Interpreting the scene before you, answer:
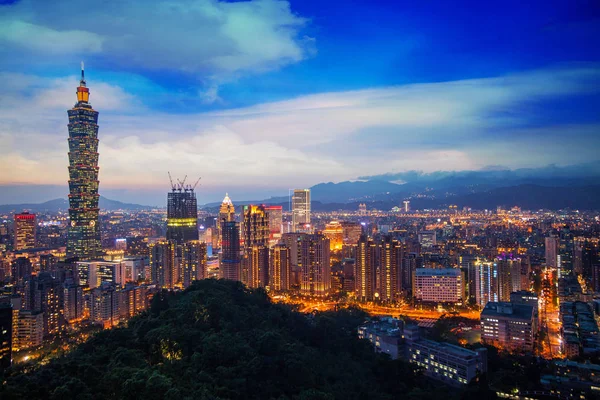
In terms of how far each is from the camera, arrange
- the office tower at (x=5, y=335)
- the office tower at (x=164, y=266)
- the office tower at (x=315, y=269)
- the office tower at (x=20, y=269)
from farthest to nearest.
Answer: the office tower at (x=164, y=266)
the office tower at (x=315, y=269)
the office tower at (x=20, y=269)
the office tower at (x=5, y=335)

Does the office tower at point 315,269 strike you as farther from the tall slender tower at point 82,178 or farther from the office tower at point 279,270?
the tall slender tower at point 82,178

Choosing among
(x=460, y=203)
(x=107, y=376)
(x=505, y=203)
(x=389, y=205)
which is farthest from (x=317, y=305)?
(x=389, y=205)

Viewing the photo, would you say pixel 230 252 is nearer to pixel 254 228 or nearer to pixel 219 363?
pixel 254 228

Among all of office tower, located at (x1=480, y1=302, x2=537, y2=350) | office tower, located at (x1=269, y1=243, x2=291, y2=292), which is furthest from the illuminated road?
office tower, located at (x1=480, y1=302, x2=537, y2=350)

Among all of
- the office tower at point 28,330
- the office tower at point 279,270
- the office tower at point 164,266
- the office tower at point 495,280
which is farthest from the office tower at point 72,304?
the office tower at point 495,280

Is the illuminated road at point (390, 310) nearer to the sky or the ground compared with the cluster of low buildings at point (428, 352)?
nearer to the ground

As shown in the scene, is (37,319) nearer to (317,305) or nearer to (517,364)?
(317,305)

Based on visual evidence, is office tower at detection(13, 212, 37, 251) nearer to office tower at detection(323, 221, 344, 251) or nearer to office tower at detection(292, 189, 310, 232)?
office tower at detection(323, 221, 344, 251)
